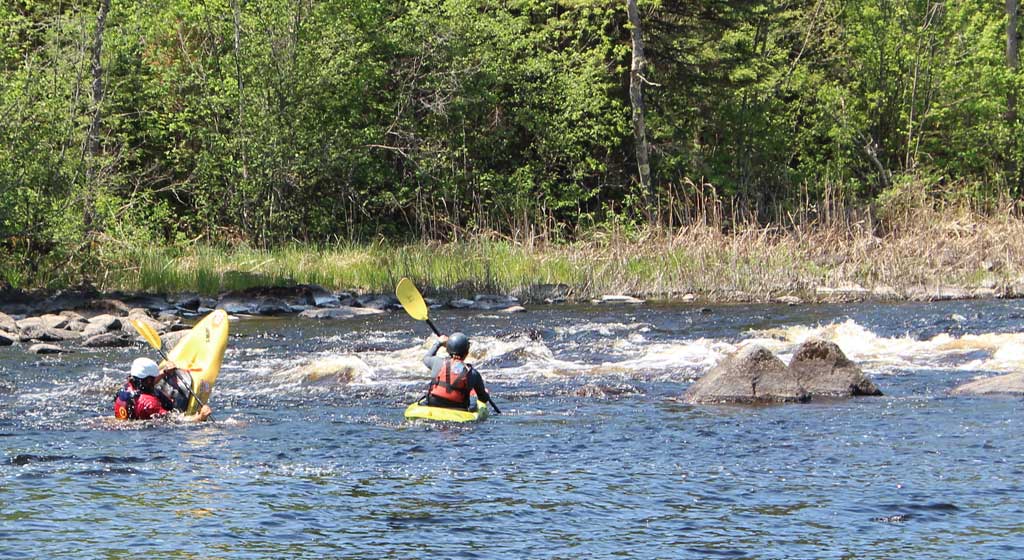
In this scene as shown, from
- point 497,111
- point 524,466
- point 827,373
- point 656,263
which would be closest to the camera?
point 524,466

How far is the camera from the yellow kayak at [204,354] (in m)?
11.4

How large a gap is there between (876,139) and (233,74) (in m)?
15.4

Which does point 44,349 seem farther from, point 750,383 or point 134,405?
point 750,383

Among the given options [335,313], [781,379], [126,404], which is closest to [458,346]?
[126,404]

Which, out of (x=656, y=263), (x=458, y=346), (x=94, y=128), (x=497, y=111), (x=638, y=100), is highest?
(x=638, y=100)

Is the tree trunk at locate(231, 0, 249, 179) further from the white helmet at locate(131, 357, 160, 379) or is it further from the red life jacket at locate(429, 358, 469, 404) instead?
the red life jacket at locate(429, 358, 469, 404)

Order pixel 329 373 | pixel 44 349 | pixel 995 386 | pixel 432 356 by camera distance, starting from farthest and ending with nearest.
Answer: pixel 44 349, pixel 329 373, pixel 995 386, pixel 432 356

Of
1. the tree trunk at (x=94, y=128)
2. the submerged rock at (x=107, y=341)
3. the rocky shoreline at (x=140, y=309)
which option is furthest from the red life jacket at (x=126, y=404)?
the tree trunk at (x=94, y=128)

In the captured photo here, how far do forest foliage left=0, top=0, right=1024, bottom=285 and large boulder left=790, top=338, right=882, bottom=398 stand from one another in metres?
10.9

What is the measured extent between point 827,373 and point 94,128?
16.0 meters

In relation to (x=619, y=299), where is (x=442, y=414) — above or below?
below

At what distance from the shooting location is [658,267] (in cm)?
2172

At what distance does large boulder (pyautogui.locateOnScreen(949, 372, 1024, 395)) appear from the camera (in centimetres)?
1136

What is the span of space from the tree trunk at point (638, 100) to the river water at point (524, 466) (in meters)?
14.1
